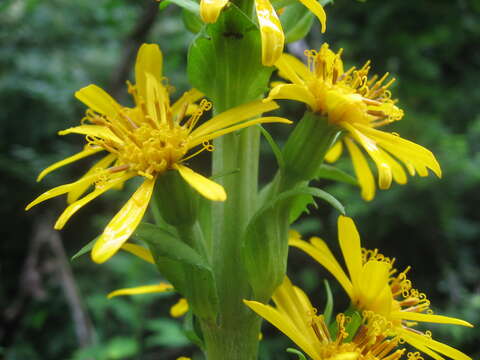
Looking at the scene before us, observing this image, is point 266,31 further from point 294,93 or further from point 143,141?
point 143,141

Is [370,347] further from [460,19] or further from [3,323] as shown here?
[460,19]

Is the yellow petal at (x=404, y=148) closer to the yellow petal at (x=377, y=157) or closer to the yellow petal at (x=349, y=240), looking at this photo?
the yellow petal at (x=377, y=157)

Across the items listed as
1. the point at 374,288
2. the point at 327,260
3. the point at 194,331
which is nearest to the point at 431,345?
the point at 374,288

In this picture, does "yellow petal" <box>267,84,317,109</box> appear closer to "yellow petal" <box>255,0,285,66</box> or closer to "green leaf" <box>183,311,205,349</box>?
"yellow petal" <box>255,0,285,66</box>

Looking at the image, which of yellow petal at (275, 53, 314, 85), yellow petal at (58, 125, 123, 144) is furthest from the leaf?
yellow petal at (58, 125, 123, 144)

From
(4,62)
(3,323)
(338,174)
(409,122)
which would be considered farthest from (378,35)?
(3,323)
